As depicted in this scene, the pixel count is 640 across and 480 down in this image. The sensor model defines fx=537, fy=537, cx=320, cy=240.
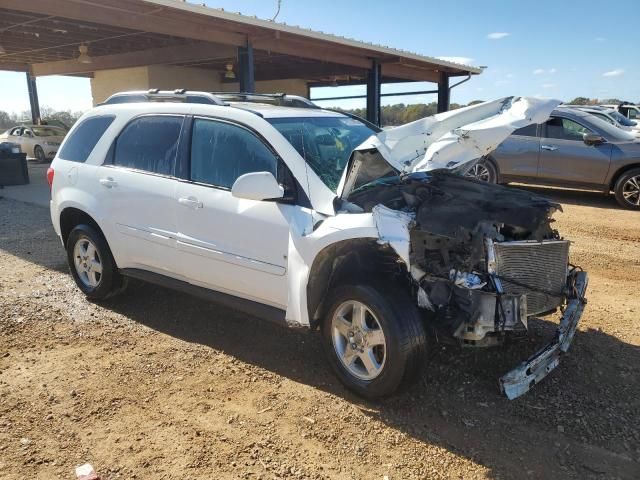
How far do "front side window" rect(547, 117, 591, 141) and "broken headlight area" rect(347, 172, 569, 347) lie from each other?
745 centimetres

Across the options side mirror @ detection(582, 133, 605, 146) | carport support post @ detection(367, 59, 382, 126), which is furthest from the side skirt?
carport support post @ detection(367, 59, 382, 126)

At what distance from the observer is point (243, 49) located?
12781 millimetres

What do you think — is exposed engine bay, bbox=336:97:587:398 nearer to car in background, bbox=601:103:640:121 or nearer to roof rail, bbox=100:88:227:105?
roof rail, bbox=100:88:227:105

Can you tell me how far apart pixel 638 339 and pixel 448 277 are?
2057mm

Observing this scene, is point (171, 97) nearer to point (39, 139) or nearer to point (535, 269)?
point (535, 269)

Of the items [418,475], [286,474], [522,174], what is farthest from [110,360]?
[522,174]

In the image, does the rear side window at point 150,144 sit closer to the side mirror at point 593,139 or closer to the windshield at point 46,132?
the side mirror at point 593,139

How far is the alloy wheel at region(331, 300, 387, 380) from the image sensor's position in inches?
130

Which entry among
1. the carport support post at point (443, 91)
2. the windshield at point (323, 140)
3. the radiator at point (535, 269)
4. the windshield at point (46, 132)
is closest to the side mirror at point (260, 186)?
the windshield at point (323, 140)

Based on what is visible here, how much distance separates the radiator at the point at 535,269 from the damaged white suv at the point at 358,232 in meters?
0.01

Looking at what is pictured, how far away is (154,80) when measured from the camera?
56.7 feet

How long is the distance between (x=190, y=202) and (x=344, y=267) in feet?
4.34

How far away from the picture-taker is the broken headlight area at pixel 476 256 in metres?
3.13

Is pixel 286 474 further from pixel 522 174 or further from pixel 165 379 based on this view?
pixel 522 174
